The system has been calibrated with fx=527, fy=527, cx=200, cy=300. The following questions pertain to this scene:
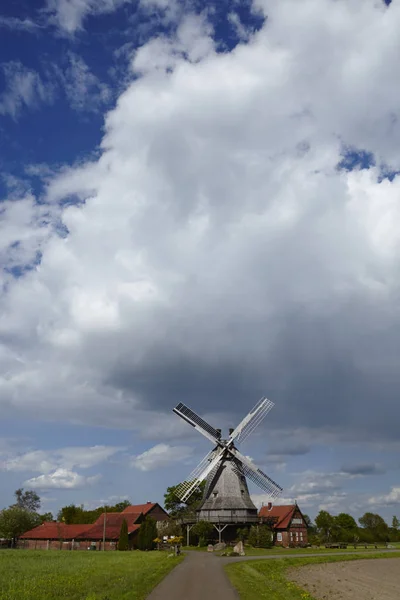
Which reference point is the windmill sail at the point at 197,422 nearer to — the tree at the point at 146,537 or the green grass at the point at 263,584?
the tree at the point at 146,537

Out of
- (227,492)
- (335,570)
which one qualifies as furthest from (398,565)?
(227,492)

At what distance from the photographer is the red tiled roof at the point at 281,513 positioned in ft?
261

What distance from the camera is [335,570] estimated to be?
131 feet

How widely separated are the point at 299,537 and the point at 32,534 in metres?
43.3

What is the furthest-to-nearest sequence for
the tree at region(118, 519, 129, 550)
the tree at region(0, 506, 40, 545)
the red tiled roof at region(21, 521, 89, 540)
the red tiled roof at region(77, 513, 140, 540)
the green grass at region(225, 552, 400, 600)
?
the tree at region(0, 506, 40, 545) → the red tiled roof at region(21, 521, 89, 540) → the red tiled roof at region(77, 513, 140, 540) → the tree at region(118, 519, 129, 550) → the green grass at region(225, 552, 400, 600)

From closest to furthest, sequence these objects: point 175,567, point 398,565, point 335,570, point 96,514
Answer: point 175,567 → point 335,570 → point 398,565 → point 96,514

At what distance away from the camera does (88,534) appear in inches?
3127

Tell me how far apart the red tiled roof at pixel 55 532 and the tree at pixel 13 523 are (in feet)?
32.1

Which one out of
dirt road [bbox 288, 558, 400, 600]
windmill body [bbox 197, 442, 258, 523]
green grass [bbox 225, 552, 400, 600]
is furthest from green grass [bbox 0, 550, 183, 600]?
windmill body [bbox 197, 442, 258, 523]

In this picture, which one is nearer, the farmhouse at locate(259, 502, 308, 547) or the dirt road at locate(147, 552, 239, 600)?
the dirt road at locate(147, 552, 239, 600)

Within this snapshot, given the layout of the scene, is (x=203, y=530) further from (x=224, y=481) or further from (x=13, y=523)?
(x=13, y=523)

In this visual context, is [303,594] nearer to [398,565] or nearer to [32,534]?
[398,565]

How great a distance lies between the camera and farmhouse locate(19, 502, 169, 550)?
76438 mm

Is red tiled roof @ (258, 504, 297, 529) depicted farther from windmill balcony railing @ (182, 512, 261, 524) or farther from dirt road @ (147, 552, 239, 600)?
dirt road @ (147, 552, 239, 600)
